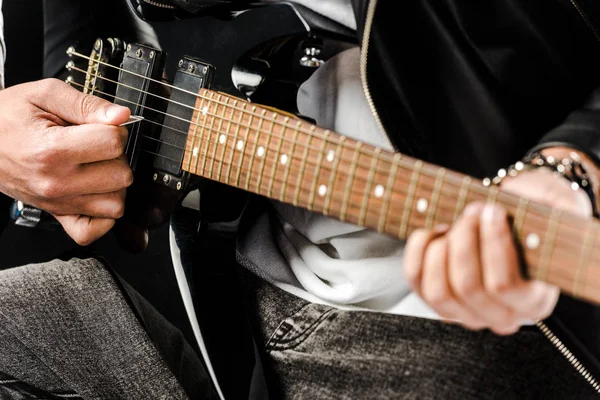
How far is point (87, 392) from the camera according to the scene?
0.78 meters

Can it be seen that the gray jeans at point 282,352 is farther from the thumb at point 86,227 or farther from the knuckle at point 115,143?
the knuckle at point 115,143

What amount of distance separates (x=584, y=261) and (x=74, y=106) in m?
0.60

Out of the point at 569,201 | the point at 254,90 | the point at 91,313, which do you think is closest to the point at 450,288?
the point at 569,201

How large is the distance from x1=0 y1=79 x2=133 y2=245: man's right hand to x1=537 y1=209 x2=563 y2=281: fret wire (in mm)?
495

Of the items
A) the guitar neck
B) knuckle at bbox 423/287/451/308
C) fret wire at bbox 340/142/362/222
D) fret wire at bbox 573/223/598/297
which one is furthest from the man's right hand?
fret wire at bbox 573/223/598/297

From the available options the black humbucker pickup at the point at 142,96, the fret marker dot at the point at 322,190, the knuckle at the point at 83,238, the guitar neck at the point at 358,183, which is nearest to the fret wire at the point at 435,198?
the guitar neck at the point at 358,183

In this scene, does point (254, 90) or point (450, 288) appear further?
point (254, 90)

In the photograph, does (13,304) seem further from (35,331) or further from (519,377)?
(519,377)

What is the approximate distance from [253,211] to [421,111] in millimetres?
267

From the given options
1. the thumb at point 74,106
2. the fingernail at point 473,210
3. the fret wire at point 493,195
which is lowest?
the thumb at point 74,106

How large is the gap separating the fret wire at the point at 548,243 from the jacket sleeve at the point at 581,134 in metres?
0.16

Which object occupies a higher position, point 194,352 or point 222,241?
point 222,241

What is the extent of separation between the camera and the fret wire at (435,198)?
521 millimetres

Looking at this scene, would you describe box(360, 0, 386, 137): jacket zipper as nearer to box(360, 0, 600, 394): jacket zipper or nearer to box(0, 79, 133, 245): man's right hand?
box(360, 0, 600, 394): jacket zipper
